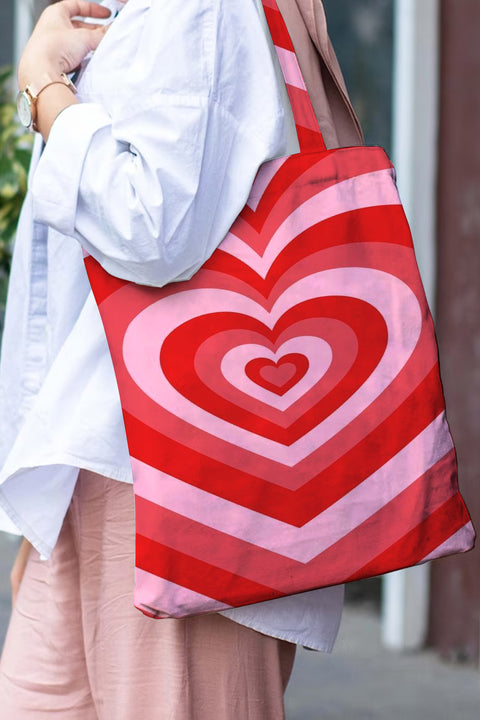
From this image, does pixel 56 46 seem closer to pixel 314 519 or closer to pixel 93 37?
pixel 93 37

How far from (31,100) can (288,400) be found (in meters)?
0.55

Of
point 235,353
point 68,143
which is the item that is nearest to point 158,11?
point 68,143

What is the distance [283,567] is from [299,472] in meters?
0.13

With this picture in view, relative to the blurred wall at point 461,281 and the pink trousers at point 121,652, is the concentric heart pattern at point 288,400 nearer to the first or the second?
the pink trousers at point 121,652

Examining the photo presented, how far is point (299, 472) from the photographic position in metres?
1.46

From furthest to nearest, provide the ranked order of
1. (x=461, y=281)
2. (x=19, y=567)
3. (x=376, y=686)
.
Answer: (x=461, y=281) → (x=376, y=686) → (x=19, y=567)

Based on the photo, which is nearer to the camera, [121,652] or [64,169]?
[64,169]

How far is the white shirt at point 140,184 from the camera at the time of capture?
1411 mm

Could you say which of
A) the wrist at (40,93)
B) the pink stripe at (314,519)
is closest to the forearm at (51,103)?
the wrist at (40,93)

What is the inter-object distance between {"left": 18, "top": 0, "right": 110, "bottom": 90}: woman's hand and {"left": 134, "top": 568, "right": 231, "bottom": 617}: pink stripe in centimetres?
70

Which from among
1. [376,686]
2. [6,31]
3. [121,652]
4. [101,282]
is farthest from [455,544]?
[6,31]

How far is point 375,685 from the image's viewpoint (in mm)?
3504

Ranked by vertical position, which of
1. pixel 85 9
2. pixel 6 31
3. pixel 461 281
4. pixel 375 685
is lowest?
pixel 375 685

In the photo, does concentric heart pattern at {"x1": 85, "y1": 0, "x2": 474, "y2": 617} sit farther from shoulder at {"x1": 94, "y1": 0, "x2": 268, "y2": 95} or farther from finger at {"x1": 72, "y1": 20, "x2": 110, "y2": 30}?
finger at {"x1": 72, "y1": 20, "x2": 110, "y2": 30}
